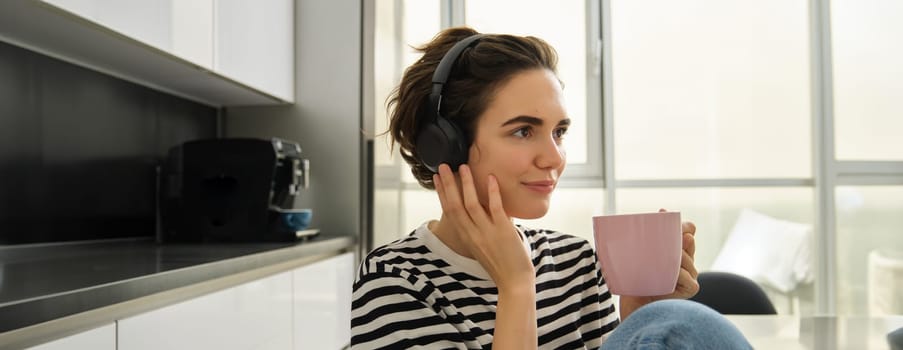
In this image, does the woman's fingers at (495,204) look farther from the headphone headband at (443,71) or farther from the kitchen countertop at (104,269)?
the kitchen countertop at (104,269)

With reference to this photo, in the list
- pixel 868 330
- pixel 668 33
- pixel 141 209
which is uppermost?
pixel 668 33

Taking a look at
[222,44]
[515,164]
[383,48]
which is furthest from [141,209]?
[515,164]

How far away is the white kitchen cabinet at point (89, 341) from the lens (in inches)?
37.7

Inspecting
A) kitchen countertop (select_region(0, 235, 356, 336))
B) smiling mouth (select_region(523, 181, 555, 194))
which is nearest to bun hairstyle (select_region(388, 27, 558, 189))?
smiling mouth (select_region(523, 181, 555, 194))

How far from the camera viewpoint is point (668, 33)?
3422 mm

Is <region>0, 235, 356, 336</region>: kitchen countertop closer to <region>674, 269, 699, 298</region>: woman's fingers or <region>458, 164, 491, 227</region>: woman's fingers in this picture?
A: <region>458, 164, 491, 227</region>: woman's fingers

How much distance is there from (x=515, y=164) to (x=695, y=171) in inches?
106

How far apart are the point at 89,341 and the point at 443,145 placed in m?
0.62

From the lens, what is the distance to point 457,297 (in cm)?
97

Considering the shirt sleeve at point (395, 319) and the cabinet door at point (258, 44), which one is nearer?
the shirt sleeve at point (395, 319)

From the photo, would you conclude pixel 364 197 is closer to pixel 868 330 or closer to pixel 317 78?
pixel 317 78

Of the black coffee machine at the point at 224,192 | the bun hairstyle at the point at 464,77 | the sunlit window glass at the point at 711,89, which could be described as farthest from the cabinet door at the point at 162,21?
the sunlit window glass at the point at 711,89

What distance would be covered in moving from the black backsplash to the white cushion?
8.70 feet

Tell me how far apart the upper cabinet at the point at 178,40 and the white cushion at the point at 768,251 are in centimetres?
228
